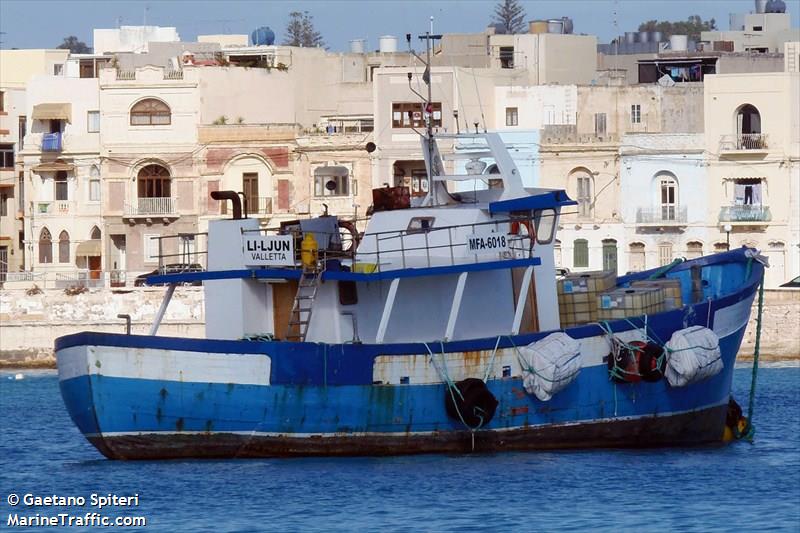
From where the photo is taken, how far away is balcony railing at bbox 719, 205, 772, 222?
67.6m

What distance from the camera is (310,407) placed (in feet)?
107

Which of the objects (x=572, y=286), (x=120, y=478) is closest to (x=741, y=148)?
(x=572, y=286)

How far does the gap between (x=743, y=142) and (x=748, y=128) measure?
77 centimetres

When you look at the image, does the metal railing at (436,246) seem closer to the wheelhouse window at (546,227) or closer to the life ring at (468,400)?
the wheelhouse window at (546,227)

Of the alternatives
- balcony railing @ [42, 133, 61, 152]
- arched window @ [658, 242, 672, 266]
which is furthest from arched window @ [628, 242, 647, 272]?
balcony railing @ [42, 133, 61, 152]

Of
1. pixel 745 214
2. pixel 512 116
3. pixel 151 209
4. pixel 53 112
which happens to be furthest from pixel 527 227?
pixel 53 112

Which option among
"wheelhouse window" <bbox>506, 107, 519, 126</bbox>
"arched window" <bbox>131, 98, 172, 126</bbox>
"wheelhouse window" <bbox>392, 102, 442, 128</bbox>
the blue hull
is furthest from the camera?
"arched window" <bbox>131, 98, 172, 126</bbox>

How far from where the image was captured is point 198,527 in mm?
27453

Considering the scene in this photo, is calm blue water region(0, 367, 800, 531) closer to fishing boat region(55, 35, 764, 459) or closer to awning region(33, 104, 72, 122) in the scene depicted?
fishing boat region(55, 35, 764, 459)

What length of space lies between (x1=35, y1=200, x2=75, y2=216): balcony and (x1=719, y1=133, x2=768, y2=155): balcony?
20.8 m

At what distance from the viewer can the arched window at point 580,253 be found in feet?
228

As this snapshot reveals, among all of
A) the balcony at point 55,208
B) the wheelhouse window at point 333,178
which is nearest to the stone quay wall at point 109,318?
the wheelhouse window at point 333,178

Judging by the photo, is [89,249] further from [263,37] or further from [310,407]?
[310,407]

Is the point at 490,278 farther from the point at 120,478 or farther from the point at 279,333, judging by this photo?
the point at 120,478
